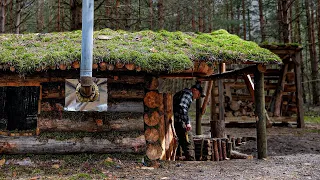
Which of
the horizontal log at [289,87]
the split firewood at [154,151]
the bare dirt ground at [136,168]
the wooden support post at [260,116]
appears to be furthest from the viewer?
the horizontal log at [289,87]

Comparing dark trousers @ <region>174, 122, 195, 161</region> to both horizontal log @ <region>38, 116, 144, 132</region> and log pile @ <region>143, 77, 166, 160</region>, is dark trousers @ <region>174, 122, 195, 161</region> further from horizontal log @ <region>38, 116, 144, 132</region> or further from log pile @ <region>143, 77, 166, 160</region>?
horizontal log @ <region>38, 116, 144, 132</region>

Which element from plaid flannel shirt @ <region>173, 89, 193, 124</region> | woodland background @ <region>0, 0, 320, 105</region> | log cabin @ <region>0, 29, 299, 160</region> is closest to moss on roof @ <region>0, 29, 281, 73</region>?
log cabin @ <region>0, 29, 299, 160</region>

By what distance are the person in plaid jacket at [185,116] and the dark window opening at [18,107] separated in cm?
345

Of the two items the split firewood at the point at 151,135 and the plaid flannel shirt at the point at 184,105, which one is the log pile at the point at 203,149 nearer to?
the plaid flannel shirt at the point at 184,105

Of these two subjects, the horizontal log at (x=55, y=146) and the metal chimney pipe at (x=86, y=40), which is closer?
the metal chimney pipe at (x=86, y=40)

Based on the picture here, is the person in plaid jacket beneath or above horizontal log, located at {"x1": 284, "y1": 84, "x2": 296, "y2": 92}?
beneath

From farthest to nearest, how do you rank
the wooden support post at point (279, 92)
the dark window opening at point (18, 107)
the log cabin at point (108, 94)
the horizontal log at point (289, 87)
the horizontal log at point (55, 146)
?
the horizontal log at point (289, 87), the wooden support post at point (279, 92), the dark window opening at point (18, 107), the horizontal log at point (55, 146), the log cabin at point (108, 94)

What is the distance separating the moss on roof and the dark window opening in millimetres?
1098

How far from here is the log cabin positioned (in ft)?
20.4

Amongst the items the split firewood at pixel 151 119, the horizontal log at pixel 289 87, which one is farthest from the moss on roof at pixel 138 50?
the horizontal log at pixel 289 87

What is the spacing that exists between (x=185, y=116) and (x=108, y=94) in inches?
84.3

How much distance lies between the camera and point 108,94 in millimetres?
6738

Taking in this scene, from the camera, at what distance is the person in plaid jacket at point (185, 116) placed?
7.72 metres

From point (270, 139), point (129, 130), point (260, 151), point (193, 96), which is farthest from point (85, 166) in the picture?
point (270, 139)
